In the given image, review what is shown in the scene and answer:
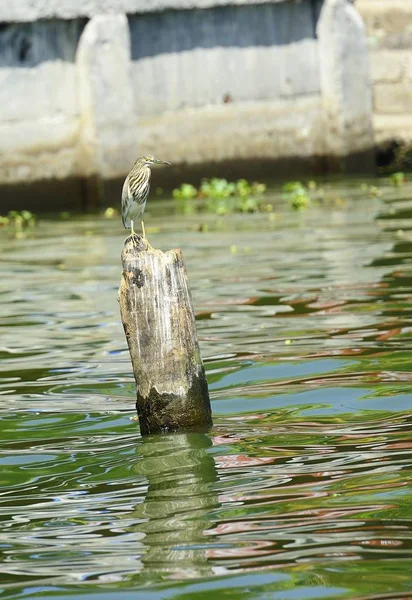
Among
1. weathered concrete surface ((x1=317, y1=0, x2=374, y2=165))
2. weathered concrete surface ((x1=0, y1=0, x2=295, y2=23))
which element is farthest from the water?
weathered concrete surface ((x1=317, y1=0, x2=374, y2=165))

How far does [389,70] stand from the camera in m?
18.6

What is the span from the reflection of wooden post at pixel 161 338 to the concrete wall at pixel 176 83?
365 inches

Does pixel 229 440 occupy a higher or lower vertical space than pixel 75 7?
lower

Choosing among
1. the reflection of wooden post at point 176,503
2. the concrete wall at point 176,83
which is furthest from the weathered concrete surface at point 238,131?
the reflection of wooden post at point 176,503

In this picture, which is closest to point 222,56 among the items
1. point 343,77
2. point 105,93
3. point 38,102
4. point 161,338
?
point 343,77

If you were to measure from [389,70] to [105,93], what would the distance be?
470 centimetres

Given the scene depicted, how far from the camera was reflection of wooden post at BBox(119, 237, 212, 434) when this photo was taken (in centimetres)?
631

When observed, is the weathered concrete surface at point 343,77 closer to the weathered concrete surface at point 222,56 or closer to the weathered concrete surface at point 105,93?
the weathered concrete surface at point 222,56

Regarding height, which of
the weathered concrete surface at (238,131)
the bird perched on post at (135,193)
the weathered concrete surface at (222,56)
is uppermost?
the weathered concrete surface at (222,56)

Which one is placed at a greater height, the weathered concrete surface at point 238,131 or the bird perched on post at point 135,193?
the weathered concrete surface at point 238,131

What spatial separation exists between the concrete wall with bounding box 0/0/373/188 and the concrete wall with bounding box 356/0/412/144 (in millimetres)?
432

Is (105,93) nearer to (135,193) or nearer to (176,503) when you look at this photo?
(135,193)

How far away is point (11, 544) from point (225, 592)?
106cm

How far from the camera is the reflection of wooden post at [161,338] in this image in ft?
20.7
